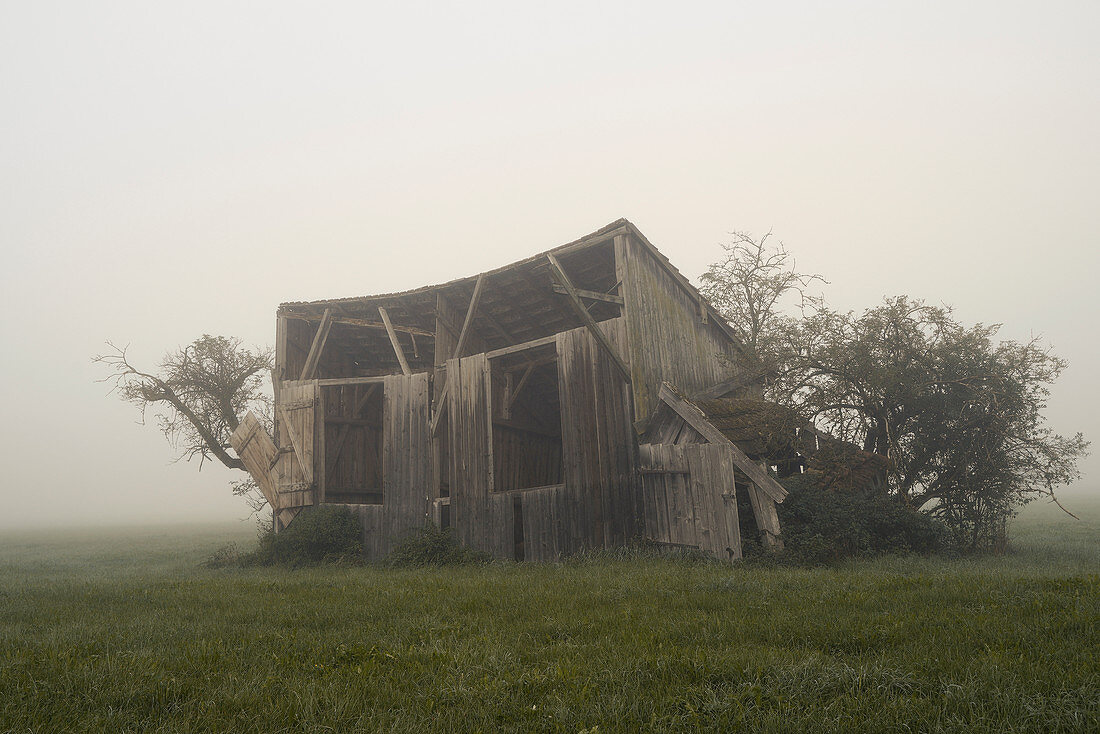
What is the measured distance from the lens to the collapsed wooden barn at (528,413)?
42.9ft

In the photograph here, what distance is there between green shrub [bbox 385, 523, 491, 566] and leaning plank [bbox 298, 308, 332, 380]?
6.47 metres

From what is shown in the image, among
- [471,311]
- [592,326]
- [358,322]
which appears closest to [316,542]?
[358,322]

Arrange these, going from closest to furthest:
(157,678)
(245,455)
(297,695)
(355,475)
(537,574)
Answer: (297,695) → (157,678) → (537,574) → (245,455) → (355,475)

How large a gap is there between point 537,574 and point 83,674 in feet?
22.6

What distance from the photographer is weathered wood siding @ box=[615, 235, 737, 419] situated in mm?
14328

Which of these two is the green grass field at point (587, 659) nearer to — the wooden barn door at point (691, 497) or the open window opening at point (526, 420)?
the wooden barn door at point (691, 497)

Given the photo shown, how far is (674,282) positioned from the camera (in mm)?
17094

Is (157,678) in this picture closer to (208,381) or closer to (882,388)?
(882,388)

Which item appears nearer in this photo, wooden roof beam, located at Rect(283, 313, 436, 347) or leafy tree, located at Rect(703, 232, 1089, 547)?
leafy tree, located at Rect(703, 232, 1089, 547)

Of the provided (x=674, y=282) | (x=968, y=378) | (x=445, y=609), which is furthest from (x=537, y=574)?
(x=968, y=378)

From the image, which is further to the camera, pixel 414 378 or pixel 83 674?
pixel 414 378

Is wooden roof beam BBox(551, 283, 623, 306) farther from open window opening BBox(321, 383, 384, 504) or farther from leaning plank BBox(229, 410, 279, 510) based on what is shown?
leaning plank BBox(229, 410, 279, 510)

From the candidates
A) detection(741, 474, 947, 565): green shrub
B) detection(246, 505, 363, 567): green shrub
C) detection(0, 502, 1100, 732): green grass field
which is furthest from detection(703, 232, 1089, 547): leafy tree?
detection(246, 505, 363, 567): green shrub

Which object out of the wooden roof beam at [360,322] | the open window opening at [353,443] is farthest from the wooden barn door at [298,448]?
the wooden roof beam at [360,322]
